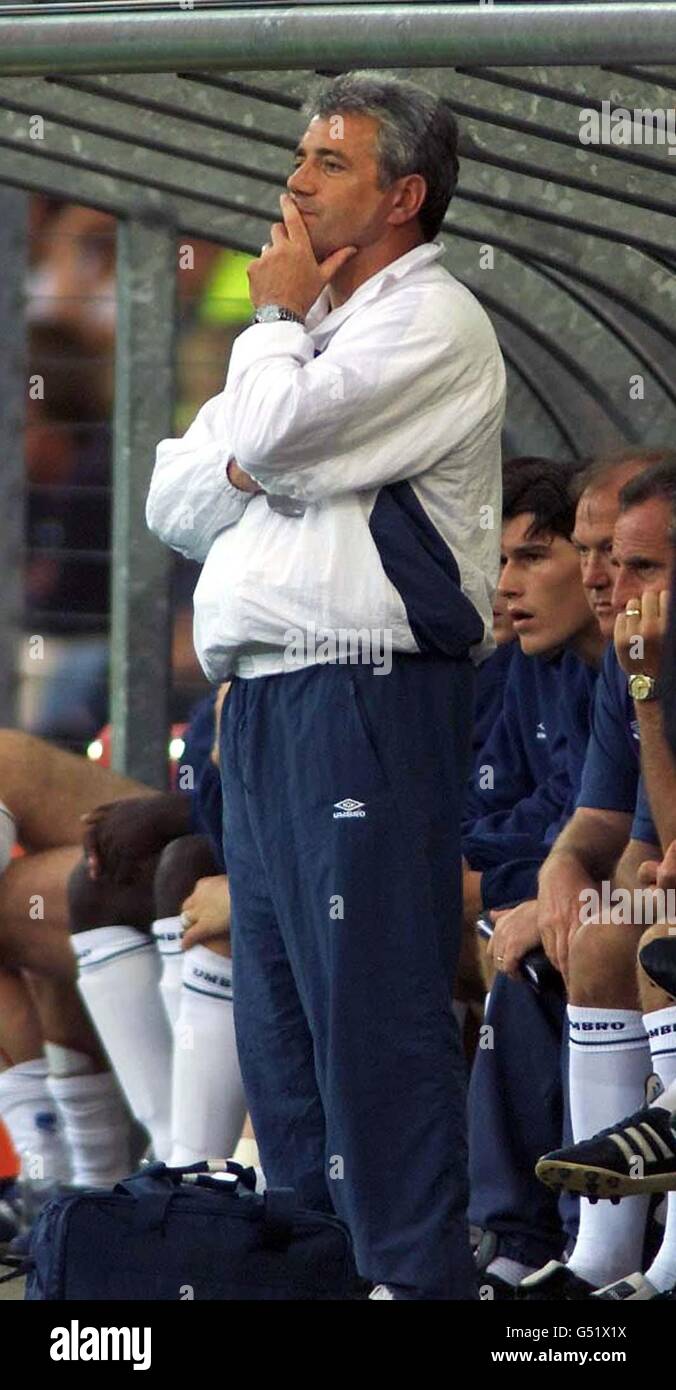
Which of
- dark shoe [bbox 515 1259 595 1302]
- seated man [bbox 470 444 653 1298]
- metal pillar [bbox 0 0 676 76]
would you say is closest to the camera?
metal pillar [bbox 0 0 676 76]

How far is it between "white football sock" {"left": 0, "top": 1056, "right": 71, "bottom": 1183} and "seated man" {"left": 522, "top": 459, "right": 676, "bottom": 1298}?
4.39ft

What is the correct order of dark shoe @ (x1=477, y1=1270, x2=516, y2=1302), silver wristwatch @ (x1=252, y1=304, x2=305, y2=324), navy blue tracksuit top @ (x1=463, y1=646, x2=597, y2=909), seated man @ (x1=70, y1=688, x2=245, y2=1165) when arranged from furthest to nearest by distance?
1. seated man @ (x1=70, y1=688, x2=245, y2=1165)
2. navy blue tracksuit top @ (x1=463, y1=646, x2=597, y2=909)
3. dark shoe @ (x1=477, y1=1270, x2=516, y2=1302)
4. silver wristwatch @ (x1=252, y1=304, x2=305, y2=324)

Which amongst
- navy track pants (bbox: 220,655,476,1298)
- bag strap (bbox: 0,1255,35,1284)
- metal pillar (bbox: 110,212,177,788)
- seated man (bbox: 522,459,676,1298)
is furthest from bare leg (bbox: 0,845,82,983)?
navy track pants (bbox: 220,655,476,1298)

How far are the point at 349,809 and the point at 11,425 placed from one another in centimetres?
635

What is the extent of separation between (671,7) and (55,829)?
212 cm

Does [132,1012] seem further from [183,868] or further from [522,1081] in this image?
[522,1081]

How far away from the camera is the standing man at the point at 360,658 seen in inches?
129

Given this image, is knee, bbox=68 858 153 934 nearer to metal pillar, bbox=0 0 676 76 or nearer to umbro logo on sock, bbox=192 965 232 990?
umbro logo on sock, bbox=192 965 232 990

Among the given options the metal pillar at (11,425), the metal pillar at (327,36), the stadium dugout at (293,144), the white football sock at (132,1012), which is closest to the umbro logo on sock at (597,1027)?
the white football sock at (132,1012)

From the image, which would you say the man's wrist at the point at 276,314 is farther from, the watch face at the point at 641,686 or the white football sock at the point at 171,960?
the white football sock at the point at 171,960

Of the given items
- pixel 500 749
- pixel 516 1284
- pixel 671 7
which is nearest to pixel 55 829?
pixel 500 749

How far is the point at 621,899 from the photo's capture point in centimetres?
391

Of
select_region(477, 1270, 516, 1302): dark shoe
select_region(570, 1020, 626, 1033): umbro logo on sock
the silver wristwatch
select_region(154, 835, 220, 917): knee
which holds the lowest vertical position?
select_region(477, 1270, 516, 1302): dark shoe

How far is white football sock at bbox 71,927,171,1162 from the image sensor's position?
4.69 metres
